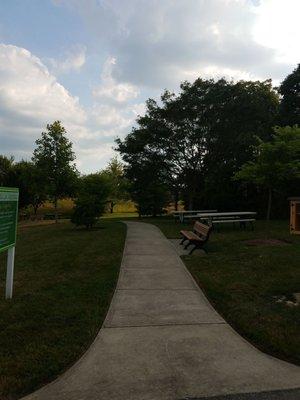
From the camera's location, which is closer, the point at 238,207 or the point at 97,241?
the point at 97,241

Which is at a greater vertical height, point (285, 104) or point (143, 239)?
point (285, 104)

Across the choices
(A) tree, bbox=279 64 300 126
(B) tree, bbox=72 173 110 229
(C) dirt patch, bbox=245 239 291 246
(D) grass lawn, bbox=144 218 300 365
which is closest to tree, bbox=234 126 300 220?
(C) dirt patch, bbox=245 239 291 246

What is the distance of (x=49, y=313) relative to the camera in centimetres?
624

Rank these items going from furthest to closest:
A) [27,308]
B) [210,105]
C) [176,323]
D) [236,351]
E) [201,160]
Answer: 1. [201,160]
2. [210,105]
3. [27,308]
4. [176,323]
5. [236,351]

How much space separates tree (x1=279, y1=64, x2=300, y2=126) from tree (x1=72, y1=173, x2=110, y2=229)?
14566mm

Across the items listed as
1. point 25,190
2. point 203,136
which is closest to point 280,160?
point 203,136

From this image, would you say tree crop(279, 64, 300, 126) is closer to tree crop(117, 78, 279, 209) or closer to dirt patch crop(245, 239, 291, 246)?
tree crop(117, 78, 279, 209)

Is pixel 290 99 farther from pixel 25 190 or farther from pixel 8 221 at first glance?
pixel 25 190

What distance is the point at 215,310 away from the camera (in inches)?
259

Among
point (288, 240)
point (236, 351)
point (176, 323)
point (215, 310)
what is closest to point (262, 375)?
point (236, 351)

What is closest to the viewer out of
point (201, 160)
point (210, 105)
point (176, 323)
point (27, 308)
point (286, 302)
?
point (176, 323)

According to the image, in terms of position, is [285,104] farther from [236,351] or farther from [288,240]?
[236,351]

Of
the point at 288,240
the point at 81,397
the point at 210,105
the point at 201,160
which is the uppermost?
the point at 210,105

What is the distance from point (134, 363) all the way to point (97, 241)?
10.1 m
